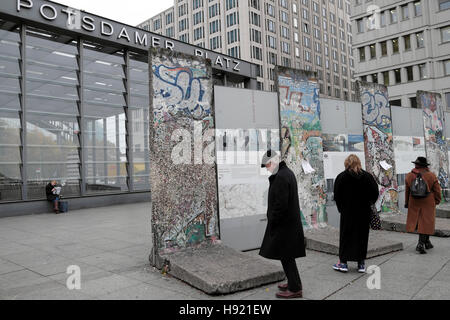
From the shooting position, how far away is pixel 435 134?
12.3 meters

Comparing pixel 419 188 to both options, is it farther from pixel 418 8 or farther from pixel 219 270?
pixel 418 8

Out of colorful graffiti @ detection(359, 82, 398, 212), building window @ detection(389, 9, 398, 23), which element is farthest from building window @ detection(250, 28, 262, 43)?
colorful graffiti @ detection(359, 82, 398, 212)

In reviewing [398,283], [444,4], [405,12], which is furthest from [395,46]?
[398,283]

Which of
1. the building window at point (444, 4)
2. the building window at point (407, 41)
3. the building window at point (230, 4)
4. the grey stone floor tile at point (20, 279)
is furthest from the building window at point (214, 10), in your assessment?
the grey stone floor tile at point (20, 279)

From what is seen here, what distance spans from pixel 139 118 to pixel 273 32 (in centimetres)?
4756

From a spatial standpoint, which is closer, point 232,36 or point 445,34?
point 445,34

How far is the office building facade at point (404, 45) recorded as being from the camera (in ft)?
121

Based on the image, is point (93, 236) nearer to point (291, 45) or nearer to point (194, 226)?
point (194, 226)

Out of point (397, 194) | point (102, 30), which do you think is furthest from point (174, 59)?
point (102, 30)

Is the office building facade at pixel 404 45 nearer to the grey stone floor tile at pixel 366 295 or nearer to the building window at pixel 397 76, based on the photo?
the building window at pixel 397 76

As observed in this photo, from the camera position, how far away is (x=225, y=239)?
6.67m

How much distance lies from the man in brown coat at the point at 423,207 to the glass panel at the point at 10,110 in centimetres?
1248
